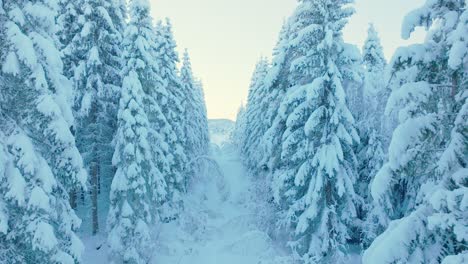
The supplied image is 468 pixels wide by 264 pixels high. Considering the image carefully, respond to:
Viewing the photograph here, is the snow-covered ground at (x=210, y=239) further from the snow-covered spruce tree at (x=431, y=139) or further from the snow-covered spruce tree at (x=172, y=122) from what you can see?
the snow-covered spruce tree at (x=431, y=139)

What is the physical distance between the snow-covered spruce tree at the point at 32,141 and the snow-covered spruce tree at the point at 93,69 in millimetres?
10113

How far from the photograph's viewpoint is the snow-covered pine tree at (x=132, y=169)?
23.3m

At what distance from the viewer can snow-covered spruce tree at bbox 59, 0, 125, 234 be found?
24891mm

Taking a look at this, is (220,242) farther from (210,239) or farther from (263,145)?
(263,145)

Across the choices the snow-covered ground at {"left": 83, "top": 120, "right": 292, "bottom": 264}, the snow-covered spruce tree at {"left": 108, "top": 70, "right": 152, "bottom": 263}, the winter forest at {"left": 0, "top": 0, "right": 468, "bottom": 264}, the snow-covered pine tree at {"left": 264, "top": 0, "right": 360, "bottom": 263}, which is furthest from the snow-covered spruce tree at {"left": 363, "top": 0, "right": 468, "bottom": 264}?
the snow-covered spruce tree at {"left": 108, "top": 70, "right": 152, "bottom": 263}

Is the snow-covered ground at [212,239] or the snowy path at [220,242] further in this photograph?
the snowy path at [220,242]

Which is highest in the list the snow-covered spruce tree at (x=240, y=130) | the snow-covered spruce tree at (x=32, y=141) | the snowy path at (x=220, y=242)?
the snow-covered spruce tree at (x=32, y=141)

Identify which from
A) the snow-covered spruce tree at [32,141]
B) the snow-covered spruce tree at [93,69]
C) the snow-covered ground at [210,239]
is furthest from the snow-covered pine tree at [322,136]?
the snow-covered spruce tree at [93,69]

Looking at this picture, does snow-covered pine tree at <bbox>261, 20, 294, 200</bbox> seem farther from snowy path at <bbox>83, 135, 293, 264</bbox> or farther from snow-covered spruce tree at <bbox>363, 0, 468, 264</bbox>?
snow-covered spruce tree at <bbox>363, 0, 468, 264</bbox>

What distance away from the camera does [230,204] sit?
4344cm

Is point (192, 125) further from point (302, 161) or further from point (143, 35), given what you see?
point (302, 161)

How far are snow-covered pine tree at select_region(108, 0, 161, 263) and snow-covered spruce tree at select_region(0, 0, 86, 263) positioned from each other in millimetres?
8442

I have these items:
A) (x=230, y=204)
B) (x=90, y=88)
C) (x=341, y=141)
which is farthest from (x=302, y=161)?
(x=230, y=204)

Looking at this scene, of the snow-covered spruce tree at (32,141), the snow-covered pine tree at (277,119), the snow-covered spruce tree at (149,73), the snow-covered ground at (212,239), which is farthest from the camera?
the snow-covered spruce tree at (149,73)
